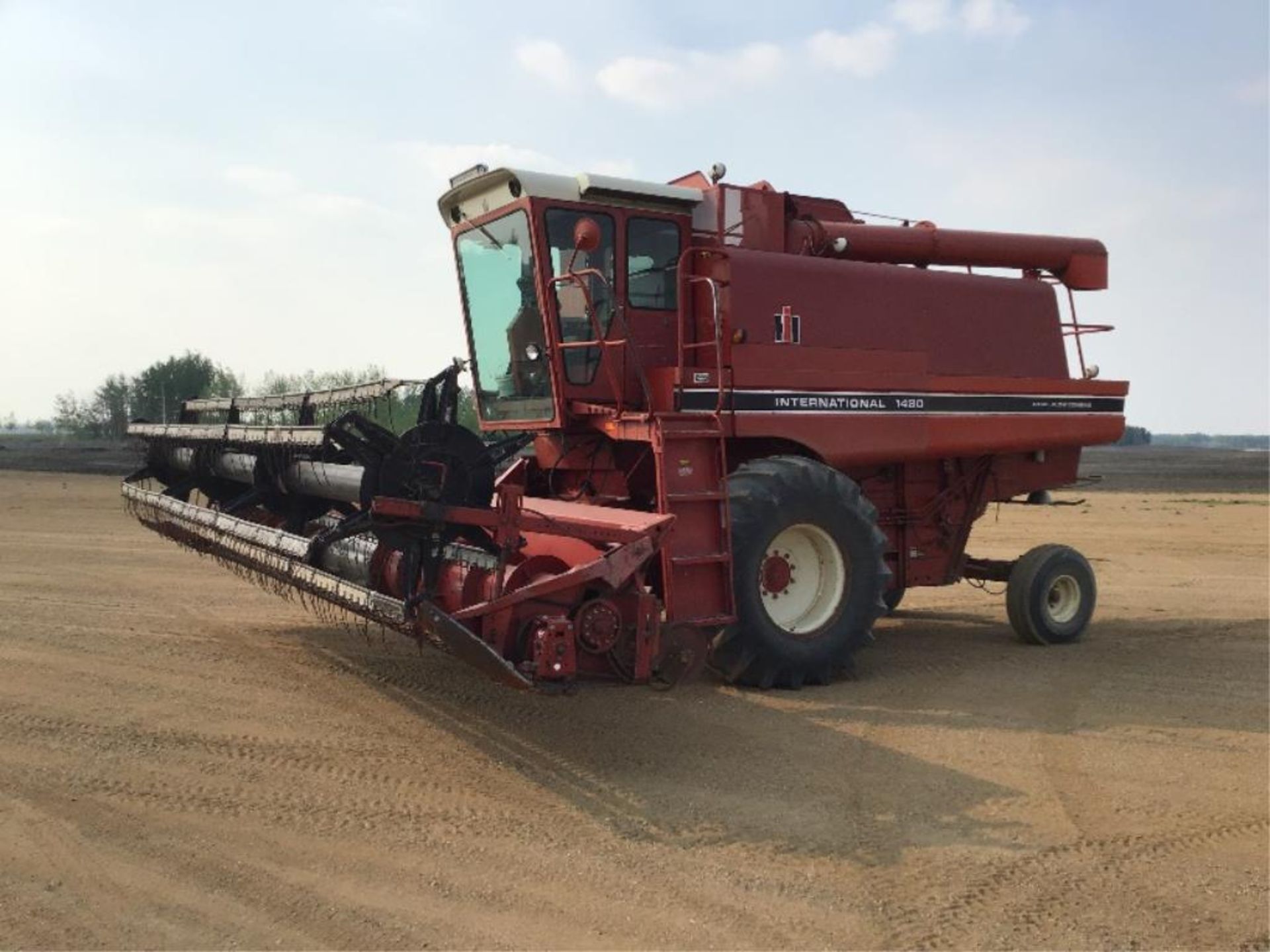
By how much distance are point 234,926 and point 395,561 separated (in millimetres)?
2536

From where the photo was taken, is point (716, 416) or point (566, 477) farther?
point (566, 477)

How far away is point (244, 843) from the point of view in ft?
13.7

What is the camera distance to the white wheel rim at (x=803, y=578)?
6934 mm

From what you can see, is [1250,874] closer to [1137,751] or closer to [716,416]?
[1137,751]

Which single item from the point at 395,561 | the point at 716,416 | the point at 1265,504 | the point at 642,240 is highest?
the point at 642,240

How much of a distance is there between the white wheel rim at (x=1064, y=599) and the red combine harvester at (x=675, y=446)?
1.0 inches

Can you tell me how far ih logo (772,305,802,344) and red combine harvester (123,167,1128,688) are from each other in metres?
0.02

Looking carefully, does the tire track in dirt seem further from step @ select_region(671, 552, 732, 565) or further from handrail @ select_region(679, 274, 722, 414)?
handrail @ select_region(679, 274, 722, 414)

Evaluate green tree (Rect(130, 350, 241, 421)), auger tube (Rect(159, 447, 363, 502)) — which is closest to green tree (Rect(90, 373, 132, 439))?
green tree (Rect(130, 350, 241, 421))

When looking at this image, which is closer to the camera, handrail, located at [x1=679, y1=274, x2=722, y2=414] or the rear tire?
handrail, located at [x1=679, y1=274, x2=722, y2=414]

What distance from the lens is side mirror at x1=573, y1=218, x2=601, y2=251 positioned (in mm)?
6574

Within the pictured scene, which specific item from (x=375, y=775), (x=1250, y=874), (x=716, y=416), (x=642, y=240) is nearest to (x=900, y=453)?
(x=716, y=416)

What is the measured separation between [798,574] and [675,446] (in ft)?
4.22

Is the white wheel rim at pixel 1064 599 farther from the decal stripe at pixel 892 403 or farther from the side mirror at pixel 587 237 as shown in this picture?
the side mirror at pixel 587 237
